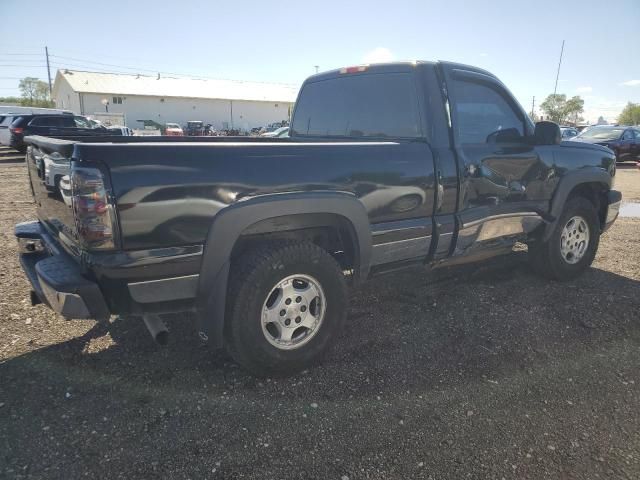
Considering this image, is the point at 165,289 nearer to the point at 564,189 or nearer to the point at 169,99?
the point at 564,189

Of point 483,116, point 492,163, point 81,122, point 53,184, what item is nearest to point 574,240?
point 492,163

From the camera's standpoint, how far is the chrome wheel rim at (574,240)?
470 centimetres

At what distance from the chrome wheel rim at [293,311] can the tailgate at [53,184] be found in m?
1.16

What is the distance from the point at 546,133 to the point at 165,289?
3.38 metres

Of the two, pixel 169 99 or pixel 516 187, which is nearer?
pixel 516 187

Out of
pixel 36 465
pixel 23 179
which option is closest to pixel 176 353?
pixel 36 465

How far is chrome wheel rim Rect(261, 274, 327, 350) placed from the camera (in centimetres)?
289

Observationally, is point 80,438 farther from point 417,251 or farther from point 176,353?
point 417,251

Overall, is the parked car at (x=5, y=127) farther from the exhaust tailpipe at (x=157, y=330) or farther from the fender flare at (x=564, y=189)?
the fender flare at (x=564, y=189)

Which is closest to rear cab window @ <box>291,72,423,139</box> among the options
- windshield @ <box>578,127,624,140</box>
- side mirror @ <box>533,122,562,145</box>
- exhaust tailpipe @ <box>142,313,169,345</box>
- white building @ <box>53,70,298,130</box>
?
side mirror @ <box>533,122,562,145</box>

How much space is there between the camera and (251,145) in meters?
2.61

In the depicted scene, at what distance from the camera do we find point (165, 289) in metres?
2.49

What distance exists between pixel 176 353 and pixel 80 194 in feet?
4.79

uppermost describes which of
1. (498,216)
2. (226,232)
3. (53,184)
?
(53,184)
